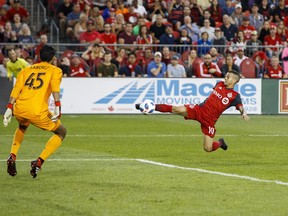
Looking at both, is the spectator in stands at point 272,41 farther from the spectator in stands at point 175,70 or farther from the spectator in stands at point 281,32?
the spectator in stands at point 175,70

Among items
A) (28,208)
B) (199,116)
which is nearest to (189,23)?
(199,116)

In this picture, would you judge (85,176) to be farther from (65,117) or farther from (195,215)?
(65,117)

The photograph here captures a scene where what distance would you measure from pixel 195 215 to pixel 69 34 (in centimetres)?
2011

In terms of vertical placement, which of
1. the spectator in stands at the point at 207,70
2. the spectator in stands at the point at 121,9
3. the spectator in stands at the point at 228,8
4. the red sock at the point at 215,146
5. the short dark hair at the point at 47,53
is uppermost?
the short dark hair at the point at 47,53

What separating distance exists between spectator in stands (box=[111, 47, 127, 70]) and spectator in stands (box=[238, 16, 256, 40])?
490 cm

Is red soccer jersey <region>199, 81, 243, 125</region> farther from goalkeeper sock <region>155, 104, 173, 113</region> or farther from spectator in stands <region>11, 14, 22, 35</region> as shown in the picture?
spectator in stands <region>11, 14, 22, 35</region>

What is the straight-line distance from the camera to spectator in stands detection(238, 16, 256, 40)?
30.7m

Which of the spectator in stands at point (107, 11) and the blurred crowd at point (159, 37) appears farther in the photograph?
the spectator in stands at point (107, 11)

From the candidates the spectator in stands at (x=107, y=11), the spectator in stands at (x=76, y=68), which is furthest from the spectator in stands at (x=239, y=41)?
the spectator in stands at (x=76, y=68)

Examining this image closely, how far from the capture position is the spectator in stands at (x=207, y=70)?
1073 inches

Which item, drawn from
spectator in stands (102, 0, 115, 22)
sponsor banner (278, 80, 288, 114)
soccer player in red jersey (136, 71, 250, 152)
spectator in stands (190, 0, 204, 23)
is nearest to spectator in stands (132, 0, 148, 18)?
spectator in stands (102, 0, 115, 22)

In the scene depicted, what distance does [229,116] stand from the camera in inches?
1059

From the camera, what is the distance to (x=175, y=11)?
103 ft

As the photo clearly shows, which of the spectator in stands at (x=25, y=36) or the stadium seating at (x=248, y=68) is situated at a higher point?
the spectator in stands at (x=25, y=36)
